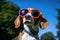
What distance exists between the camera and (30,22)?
7.72 meters

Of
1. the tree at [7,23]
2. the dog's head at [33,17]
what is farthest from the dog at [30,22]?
the tree at [7,23]

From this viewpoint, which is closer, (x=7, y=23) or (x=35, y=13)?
(x=35, y=13)

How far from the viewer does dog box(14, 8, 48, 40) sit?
7.76m

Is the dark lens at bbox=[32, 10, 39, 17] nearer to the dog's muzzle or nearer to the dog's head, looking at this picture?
the dog's head

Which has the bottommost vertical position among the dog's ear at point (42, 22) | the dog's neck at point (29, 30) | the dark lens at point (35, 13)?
the dog's neck at point (29, 30)

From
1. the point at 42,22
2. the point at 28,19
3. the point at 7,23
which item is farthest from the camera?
the point at 7,23

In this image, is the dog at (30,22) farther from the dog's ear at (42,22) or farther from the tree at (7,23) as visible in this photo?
the tree at (7,23)

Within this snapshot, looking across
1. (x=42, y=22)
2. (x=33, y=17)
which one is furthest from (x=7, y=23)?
(x=33, y=17)

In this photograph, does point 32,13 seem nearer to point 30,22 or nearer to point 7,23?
point 30,22

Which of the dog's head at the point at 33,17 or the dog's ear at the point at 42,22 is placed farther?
the dog's ear at the point at 42,22

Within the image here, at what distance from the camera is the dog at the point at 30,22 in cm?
776

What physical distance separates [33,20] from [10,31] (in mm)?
27843

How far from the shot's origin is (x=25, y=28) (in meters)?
7.82

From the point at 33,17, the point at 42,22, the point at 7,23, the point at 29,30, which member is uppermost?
the point at 33,17
